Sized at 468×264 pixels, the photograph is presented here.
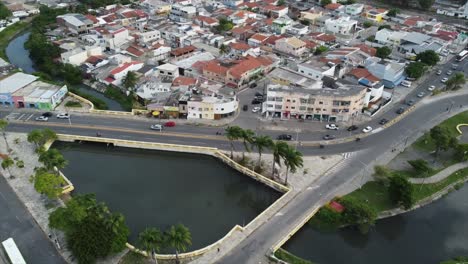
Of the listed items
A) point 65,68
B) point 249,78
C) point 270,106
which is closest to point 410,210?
point 270,106

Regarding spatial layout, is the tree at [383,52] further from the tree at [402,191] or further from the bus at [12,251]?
the bus at [12,251]

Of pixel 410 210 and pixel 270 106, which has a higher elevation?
pixel 270 106

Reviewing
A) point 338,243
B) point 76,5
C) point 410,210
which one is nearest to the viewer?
point 338,243

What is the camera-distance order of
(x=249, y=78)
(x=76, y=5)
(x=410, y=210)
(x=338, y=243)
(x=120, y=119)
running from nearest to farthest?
1. (x=338, y=243)
2. (x=410, y=210)
3. (x=120, y=119)
4. (x=249, y=78)
5. (x=76, y=5)

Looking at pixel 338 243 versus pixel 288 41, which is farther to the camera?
pixel 288 41

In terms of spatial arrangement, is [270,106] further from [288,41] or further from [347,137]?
[288,41]

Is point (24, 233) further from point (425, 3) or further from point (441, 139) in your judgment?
point (425, 3)

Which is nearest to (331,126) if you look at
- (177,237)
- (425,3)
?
(177,237)
